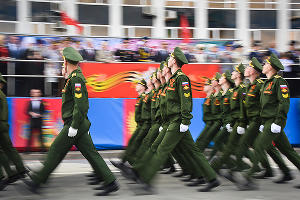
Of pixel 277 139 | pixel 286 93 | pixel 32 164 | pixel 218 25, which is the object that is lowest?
pixel 32 164

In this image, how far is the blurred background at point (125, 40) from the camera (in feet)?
44.4

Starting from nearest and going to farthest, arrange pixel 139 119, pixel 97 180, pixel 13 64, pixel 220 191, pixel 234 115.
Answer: pixel 220 191 → pixel 97 180 → pixel 234 115 → pixel 139 119 → pixel 13 64

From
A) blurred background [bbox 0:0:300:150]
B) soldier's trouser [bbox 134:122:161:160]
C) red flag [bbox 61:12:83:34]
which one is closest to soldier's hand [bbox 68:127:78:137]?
soldier's trouser [bbox 134:122:161:160]

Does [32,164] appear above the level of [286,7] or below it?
below

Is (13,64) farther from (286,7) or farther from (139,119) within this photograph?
(286,7)

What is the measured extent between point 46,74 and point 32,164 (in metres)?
3.16

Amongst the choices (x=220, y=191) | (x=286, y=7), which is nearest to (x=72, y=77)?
(x=220, y=191)

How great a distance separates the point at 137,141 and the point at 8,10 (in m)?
7.88

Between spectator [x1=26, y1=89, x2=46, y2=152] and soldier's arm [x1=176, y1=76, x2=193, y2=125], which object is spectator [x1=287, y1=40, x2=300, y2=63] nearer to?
spectator [x1=26, y1=89, x2=46, y2=152]

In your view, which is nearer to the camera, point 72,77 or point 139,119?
point 72,77

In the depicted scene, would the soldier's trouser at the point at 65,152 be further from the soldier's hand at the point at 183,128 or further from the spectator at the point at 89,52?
the spectator at the point at 89,52

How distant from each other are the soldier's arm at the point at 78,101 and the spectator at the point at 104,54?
7277 mm

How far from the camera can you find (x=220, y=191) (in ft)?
25.0

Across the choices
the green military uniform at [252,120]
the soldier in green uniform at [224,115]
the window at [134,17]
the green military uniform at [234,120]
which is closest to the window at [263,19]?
the window at [134,17]
